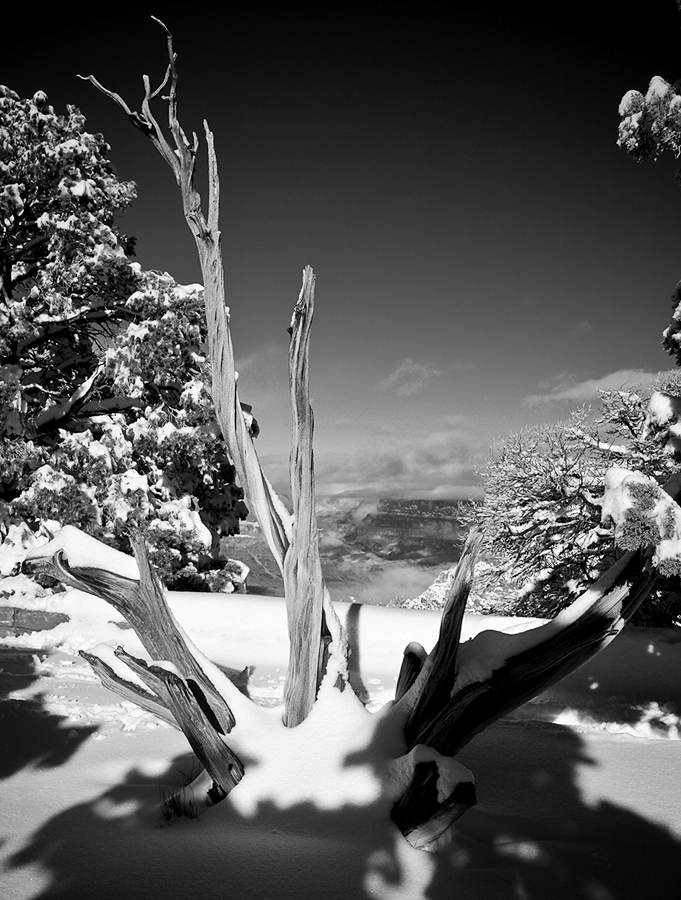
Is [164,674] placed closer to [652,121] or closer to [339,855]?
[339,855]

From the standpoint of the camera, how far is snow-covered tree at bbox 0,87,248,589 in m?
8.19

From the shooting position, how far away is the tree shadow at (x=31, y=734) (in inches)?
128

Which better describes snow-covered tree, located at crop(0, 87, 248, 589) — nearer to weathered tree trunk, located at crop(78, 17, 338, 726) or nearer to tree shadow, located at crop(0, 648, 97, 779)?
tree shadow, located at crop(0, 648, 97, 779)

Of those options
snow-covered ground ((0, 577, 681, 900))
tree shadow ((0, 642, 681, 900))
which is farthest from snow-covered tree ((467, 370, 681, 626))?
tree shadow ((0, 642, 681, 900))

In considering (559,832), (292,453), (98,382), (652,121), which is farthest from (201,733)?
(98,382)

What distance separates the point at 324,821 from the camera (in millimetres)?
2354

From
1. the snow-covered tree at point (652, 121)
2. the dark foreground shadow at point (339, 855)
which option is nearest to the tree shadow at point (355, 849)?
the dark foreground shadow at point (339, 855)

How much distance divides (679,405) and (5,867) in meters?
5.59

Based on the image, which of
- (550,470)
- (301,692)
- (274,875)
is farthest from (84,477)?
(550,470)

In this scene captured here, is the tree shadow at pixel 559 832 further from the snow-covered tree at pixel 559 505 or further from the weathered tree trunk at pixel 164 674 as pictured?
the snow-covered tree at pixel 559 505

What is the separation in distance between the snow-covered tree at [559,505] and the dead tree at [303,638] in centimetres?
720

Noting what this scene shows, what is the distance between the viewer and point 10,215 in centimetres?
910

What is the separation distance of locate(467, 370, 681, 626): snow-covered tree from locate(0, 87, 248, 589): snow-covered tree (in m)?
5.92

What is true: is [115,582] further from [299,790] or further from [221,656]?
[221,656]
